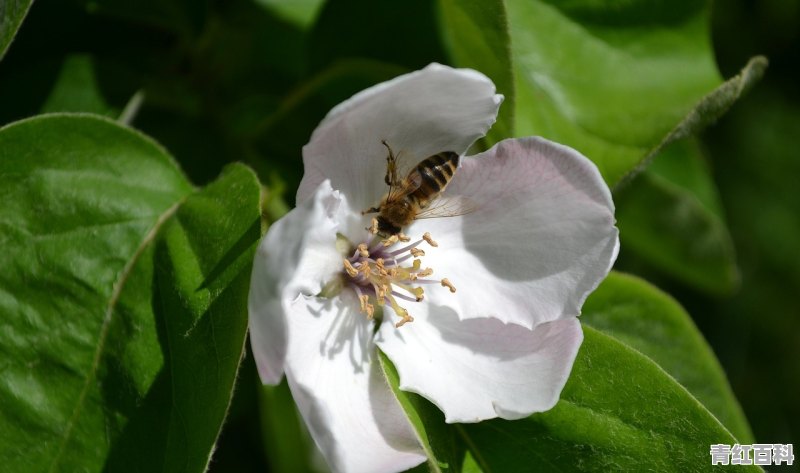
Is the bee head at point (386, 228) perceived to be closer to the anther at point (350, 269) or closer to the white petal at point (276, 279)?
the anther at point (350, 269)

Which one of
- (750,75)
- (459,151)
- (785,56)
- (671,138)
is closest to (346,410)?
(459,151)

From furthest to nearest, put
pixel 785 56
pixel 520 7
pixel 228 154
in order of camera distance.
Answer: pixel 785 56, pixel 228 154, pixel 520 7

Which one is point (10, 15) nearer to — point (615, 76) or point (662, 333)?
point (615, 76)

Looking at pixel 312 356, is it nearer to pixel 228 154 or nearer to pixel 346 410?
pixel 346 410

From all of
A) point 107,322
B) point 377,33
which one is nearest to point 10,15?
point 107,322

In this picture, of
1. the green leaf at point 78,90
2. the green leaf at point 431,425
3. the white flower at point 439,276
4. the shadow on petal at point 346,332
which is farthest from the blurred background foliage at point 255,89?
the green leaf at point 431,425

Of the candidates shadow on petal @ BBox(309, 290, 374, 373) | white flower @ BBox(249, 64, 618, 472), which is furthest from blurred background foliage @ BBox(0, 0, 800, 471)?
shadow on petal @ BBox(309, 290, 374, 373)
